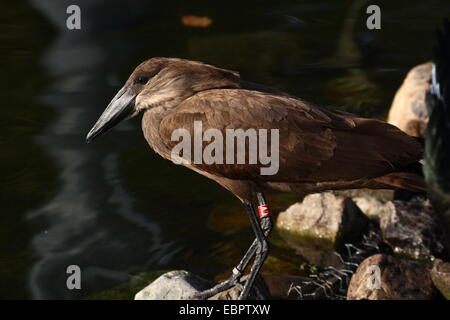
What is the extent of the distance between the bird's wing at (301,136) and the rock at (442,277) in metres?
0.89

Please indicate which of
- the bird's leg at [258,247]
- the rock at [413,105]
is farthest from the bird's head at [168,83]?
the rock at [413,105]

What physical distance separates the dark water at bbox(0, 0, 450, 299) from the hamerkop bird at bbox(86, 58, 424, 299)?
5.62 ft

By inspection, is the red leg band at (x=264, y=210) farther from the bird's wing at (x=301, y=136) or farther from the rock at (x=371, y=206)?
the rock at (x=371, y=206)

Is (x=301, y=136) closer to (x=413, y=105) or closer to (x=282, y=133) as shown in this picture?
(x=282, y=133)

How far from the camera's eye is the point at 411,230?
6.85 m

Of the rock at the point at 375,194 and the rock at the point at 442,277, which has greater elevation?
the rock at the point at 442,277

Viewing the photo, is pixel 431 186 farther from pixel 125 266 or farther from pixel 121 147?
pixel 121 147

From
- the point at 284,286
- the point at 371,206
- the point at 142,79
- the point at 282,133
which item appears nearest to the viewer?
the point at 282,133

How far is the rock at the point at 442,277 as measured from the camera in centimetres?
567

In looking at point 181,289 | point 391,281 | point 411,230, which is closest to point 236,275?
point 181,289

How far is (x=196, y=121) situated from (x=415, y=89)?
141 inches

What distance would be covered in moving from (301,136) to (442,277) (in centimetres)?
136

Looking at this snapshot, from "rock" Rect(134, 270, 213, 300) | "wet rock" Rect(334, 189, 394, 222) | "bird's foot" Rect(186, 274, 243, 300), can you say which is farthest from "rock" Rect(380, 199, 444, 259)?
"rock" Rect(134, 270, 213, 300)

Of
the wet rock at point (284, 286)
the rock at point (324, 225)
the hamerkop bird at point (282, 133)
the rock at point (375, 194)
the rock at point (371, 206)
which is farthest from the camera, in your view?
the rock at point (375, 194)
